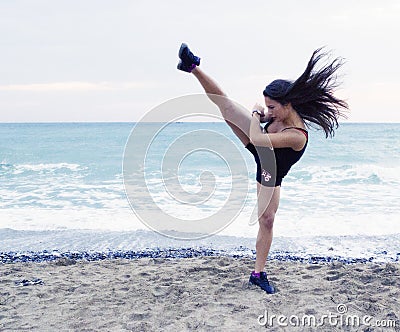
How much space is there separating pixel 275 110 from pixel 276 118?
86 millimetres

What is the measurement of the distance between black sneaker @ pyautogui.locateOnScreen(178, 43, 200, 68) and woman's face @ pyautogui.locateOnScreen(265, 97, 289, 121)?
2.54 ft

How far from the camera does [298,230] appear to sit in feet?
27.9

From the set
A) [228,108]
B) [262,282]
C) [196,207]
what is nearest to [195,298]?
[262,282]

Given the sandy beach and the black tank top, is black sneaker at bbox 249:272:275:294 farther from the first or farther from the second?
the black tank top

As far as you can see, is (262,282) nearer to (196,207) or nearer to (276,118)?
(276,118)

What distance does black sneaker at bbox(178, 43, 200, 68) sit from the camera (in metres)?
4.35

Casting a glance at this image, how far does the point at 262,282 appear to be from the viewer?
4598mm

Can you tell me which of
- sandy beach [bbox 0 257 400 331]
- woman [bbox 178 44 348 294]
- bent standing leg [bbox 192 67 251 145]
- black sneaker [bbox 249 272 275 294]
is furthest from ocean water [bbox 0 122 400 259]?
bent standing leg [bbox 192 67 251 145]

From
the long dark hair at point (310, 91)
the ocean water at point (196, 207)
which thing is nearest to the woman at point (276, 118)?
the long dark hair at point (310, 91)

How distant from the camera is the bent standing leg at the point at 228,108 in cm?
439

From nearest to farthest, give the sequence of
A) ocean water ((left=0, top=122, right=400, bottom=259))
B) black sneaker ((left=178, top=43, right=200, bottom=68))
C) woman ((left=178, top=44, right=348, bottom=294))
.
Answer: woman ((left=178, top=44, right=348, bottom=294)) < black sneaker ((left=178, top=43, right=200, bottom=68)) < ocean water ((left=0, top=122, right=400, bottom=259))

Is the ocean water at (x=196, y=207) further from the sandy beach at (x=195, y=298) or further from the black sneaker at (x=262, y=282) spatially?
the black sneaker at (x=262, y=282)

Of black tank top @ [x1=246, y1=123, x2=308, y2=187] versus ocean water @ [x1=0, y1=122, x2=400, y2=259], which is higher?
black tank top @ [x1=246, y1=123, x2=308, y2=187]

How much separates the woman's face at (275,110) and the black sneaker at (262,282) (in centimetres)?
157
